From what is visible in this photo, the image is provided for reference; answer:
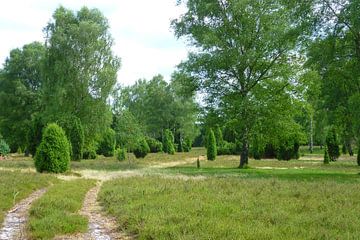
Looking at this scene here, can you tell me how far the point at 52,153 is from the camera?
25062 mm

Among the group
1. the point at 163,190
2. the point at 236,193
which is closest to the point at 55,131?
the point at 163,190

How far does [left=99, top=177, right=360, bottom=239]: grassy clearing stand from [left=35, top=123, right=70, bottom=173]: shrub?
35.4 ft

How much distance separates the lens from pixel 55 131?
25703 mm

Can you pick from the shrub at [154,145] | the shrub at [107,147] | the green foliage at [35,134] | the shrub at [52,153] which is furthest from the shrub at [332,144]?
the shrub at [154,145]

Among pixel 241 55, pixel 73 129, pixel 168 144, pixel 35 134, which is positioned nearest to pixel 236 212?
pixel 241 55

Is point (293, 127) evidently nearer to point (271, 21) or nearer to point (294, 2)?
point (271, 21)

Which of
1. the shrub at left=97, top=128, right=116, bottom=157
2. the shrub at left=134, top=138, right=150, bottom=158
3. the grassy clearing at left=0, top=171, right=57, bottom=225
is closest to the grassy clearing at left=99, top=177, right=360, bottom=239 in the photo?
the grassy clearing at left=0, top=171, right=57, bottom=225

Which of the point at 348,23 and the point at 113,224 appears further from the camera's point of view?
the point at 348,23

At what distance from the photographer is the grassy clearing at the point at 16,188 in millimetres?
12669

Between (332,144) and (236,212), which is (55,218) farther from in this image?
(332,144)

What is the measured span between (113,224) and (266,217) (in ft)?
12.6

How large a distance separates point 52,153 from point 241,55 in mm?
15148

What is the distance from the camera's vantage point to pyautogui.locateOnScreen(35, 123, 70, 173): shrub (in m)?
25.0

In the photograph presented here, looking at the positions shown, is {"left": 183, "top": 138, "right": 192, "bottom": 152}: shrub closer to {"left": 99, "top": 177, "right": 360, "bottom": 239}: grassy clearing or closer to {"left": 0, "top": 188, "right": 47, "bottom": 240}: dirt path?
{"left": 99, "top": 177, "right": 360, "bottom": 239}: grassy clearing
